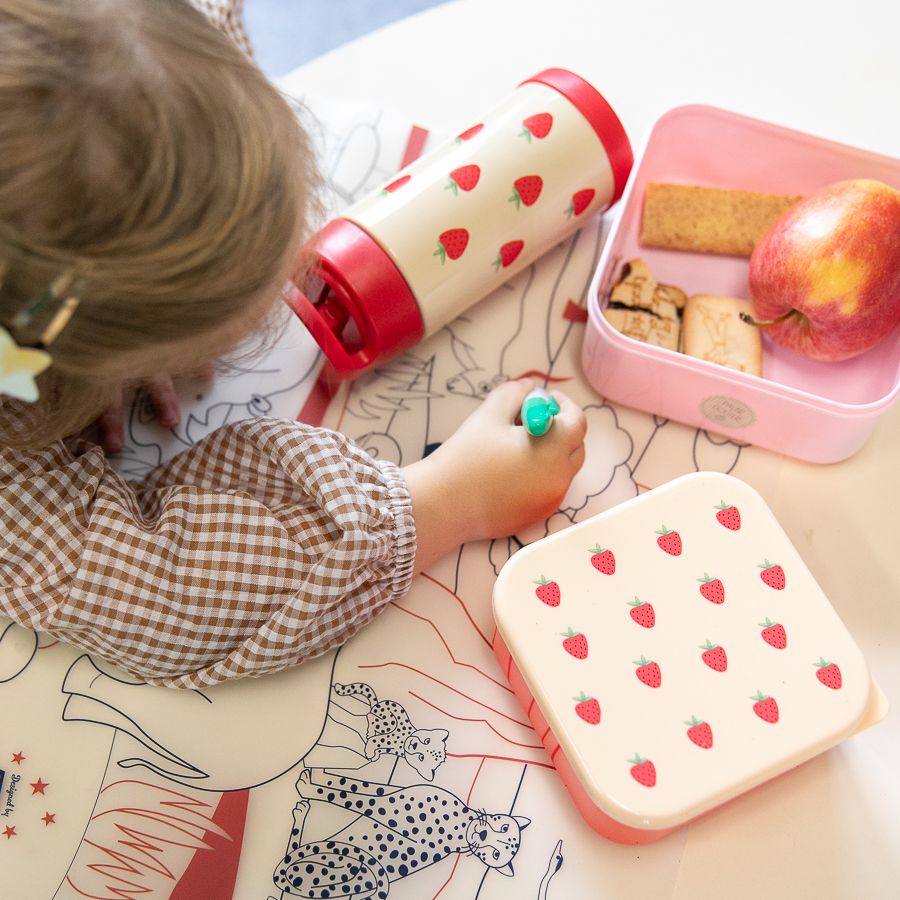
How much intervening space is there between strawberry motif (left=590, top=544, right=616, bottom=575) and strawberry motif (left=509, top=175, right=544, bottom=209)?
0.86ft

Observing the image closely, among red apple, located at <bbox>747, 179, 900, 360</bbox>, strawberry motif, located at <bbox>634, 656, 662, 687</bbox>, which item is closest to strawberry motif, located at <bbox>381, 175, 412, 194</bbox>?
red apple, located at <bbox>747, 179, 900, 360</bbox>

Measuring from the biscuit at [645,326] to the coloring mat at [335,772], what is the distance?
0.27ft

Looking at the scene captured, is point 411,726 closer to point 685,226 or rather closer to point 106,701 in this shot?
point 106,701

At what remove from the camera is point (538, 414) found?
639mm

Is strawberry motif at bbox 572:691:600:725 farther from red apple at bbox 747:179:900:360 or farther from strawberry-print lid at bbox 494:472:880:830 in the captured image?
red apple at bbox 747:179:900:360

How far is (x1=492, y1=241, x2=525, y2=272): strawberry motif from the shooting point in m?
0.70

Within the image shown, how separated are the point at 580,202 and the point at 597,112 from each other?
66 millimetres

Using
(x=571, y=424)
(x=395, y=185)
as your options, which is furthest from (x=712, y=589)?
(x=395, y=185)

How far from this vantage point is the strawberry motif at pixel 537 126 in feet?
2.25

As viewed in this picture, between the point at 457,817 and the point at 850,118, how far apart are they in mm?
633

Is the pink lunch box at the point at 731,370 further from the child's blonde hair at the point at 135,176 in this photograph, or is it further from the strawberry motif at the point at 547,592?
the child's blonde hair at the point at 135,176

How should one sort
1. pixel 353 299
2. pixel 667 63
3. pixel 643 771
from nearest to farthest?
1. pixel 643 771
2. pixel 353 299
3. pixel 667 63

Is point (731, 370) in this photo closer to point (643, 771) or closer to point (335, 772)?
point (643, 771)

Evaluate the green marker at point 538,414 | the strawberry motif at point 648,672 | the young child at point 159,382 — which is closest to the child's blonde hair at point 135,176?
the young child at point 159,382
